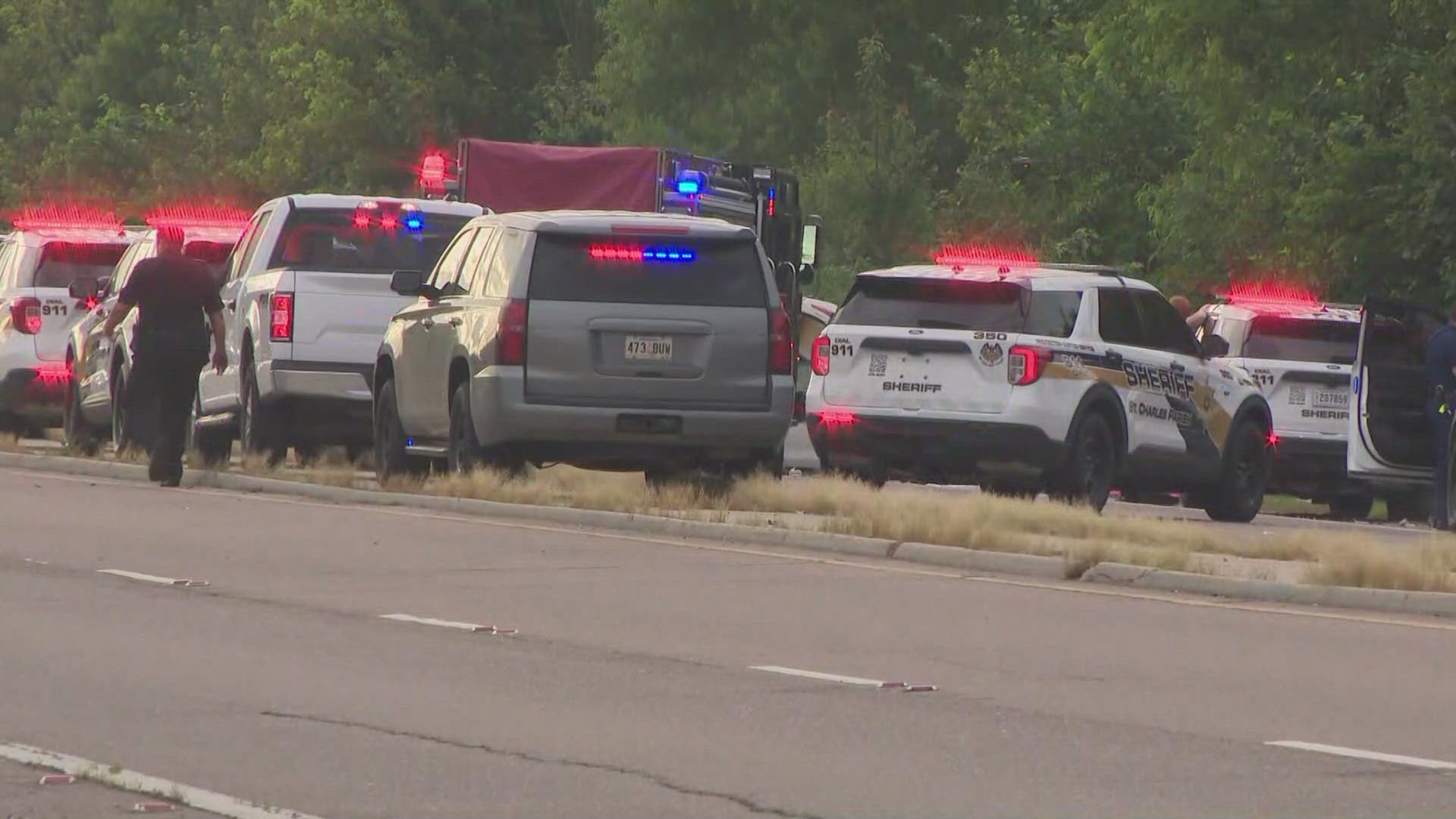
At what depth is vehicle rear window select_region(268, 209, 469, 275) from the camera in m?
21.7

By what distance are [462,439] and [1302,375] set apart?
26.5ft

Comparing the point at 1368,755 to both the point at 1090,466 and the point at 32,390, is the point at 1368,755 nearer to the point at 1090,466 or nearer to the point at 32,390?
the point at 1090,466

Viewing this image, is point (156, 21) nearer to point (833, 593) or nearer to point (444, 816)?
point (833, 593)

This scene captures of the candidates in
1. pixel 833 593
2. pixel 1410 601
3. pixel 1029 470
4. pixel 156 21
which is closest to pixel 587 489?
pixel 1029 470

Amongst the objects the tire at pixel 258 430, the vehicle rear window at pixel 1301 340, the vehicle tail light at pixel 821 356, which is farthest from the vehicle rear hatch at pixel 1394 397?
the tire at pixel 258 430

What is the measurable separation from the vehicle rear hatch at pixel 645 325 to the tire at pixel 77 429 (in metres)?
7.85

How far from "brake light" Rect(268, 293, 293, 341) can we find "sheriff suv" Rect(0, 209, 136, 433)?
5.59 metres

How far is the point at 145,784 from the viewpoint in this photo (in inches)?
329

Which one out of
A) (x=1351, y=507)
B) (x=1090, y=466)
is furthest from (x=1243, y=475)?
(x=1351, y=507)

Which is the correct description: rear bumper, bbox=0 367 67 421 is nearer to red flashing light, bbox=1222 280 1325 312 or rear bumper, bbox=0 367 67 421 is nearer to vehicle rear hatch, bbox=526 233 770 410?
vehicle rear hatch, bbox=526 233 770 410

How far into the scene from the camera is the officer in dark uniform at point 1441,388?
20250 millimetres

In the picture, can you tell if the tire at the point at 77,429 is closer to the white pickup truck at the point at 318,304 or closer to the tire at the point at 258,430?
the white pickup truck at the point at 318,304

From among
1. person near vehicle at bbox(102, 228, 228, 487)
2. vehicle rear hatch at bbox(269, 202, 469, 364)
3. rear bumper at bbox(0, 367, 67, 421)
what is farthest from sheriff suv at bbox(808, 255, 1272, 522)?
rear bumper at bbox(0, 367, 67, 421)

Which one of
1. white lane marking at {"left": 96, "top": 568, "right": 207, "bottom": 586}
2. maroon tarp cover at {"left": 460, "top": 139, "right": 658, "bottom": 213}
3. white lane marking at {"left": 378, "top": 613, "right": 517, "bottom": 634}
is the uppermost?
maroon tarp cover at {"left": 460, "top": 139, "right": 658, "bottom": 213}
